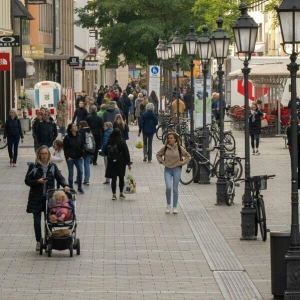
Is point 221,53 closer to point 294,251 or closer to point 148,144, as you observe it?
point 148,144

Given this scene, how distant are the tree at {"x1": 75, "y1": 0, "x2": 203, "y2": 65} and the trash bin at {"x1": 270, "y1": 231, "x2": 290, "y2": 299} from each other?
5746 centimetres

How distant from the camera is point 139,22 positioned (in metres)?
73.6

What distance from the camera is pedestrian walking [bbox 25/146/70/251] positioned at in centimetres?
1925

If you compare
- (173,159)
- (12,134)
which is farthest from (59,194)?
(12,134)

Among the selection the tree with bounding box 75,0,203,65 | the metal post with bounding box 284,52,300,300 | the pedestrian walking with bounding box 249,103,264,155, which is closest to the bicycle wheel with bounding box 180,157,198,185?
the pedestrian walking with bounding box 249,103,264,155

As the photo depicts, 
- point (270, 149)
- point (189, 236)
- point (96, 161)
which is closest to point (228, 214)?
point (189, 236)

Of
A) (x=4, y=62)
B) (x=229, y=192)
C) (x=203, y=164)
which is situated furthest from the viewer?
(x=4, y=62)

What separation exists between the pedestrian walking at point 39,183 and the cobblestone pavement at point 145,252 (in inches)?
19.6

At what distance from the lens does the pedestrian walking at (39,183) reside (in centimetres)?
1925

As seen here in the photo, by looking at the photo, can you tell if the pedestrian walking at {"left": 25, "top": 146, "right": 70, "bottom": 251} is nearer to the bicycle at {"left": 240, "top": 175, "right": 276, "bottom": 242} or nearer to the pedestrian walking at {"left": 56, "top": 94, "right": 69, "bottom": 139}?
the bicycle at {"left": 240, "top": 175, "right": 276, "bottom": 242}

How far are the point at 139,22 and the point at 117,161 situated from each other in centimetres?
4668

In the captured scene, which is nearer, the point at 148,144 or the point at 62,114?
the point at 148,144

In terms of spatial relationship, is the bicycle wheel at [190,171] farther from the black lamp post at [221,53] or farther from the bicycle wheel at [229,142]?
the bicycle wheel at [229,142]

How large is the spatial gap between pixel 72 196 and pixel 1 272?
2.38m
